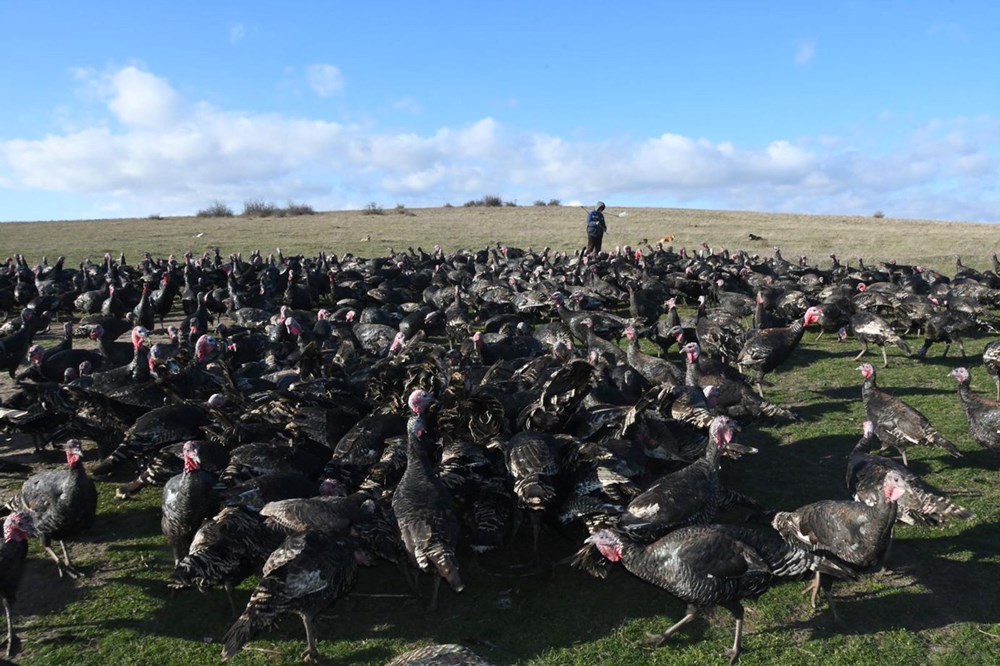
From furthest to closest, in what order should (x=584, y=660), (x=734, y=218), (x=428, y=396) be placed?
(x=734, y=218)
(x=428, y=396)
(x=584, y=660)

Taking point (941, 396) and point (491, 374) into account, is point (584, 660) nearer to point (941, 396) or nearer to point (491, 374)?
point (491, 374)

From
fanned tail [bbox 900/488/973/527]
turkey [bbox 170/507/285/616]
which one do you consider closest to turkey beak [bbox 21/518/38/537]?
turkey [bbox 170/507/285/616]

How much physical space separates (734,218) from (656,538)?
56.3 metres

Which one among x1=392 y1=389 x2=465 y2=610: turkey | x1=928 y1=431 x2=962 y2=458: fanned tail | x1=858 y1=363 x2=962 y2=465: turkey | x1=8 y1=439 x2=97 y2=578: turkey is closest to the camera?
x1=392 y1=389 x2=465 y2=610: turkey

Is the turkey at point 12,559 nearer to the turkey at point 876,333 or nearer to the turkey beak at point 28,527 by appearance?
the turkey beak at point 28,527

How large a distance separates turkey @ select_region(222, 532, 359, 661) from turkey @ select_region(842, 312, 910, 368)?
13.4 meters

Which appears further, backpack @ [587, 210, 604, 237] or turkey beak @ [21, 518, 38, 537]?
backpack @ [587, 210, 604, 237]

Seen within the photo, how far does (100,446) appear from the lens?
9.87m

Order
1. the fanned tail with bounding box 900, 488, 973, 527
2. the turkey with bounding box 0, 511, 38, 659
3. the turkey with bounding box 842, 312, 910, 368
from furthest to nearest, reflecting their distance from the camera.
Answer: the turkey with bounding box 842, 312, 910, 368 < the fanned tail with bounding box 900, 488, 973, 527 < the turkey with bounding box 0, 511, 38, 659

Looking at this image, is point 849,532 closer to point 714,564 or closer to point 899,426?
point 714,564

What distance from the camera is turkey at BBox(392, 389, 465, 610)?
6.23m

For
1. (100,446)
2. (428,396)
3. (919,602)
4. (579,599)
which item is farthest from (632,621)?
(100,446)

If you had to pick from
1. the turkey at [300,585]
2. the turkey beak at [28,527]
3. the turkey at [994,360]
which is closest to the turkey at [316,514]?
the turkey at [300,585]

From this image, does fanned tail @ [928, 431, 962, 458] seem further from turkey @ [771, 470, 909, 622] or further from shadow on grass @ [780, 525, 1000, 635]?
turkey @ [771, 470, 909, 622]
